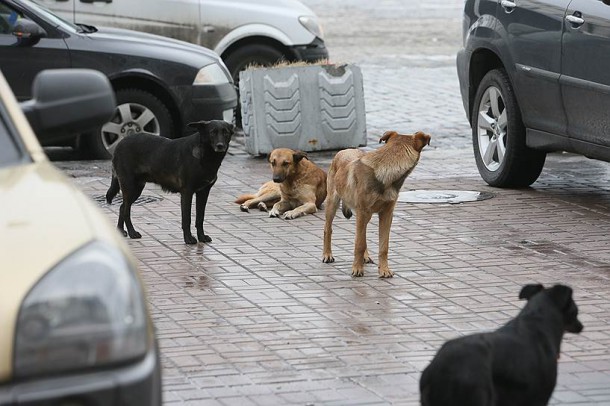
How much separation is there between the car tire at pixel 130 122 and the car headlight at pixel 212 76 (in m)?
0.43

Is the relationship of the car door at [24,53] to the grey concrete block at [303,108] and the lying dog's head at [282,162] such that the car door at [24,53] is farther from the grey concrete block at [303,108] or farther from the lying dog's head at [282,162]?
the lying dog's head at [282,162]

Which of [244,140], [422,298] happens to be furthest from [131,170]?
[244,140]

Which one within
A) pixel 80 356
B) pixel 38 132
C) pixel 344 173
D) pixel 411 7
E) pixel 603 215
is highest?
pixel 38 132

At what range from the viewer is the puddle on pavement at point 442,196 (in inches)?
440

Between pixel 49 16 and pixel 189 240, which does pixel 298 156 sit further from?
pixel 49 16

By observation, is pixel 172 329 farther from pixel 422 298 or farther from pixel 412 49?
pixel 412 49

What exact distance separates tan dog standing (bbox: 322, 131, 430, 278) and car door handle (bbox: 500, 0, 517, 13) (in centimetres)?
293

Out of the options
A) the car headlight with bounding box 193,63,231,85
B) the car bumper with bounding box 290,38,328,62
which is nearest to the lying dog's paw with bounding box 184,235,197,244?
the car headlight with bounding box 193,63,231,85

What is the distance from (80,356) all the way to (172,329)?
3.57 m

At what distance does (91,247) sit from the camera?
3.88 metres

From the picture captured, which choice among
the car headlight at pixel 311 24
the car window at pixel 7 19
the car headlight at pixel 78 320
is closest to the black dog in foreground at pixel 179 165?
the car window at pixel 7 19

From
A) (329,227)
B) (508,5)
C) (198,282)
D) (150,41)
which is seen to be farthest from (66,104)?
(150,41)

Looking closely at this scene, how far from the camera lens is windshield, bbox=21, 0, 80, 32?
13.2 metres

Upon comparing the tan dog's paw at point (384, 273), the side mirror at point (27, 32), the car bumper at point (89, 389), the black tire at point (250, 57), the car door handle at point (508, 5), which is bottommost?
the black tire at point (250, 57)
